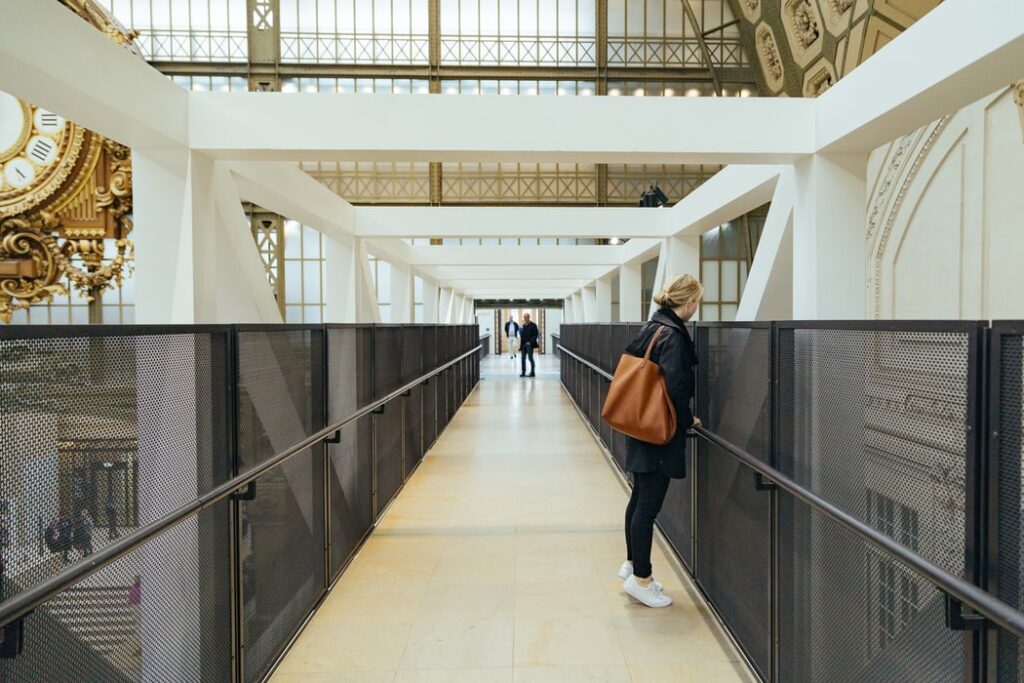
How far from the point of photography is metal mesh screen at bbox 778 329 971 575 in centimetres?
151

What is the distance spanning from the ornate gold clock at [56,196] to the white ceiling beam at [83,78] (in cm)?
584

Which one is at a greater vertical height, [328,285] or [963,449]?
[328,285]

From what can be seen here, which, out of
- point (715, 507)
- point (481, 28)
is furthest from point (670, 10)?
point (715, 507)

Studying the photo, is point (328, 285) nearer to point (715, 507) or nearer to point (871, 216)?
point (715, 507)

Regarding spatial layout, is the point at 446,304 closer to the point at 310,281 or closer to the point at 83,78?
the point at 310,281

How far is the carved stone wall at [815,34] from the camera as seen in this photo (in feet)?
35.5

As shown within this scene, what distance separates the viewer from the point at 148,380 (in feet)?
6.29

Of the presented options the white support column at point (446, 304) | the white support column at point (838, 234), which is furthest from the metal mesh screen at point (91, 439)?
the white support column at point (446, 304)

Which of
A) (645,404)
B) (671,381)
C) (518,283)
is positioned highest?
(518,283)

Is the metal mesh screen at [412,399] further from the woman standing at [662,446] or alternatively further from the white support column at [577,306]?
the white support column at [577,306]

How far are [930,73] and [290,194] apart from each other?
17.6 feet

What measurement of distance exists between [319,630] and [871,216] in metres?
11.7

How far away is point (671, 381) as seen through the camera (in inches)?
124

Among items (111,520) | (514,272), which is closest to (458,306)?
(514,272)
